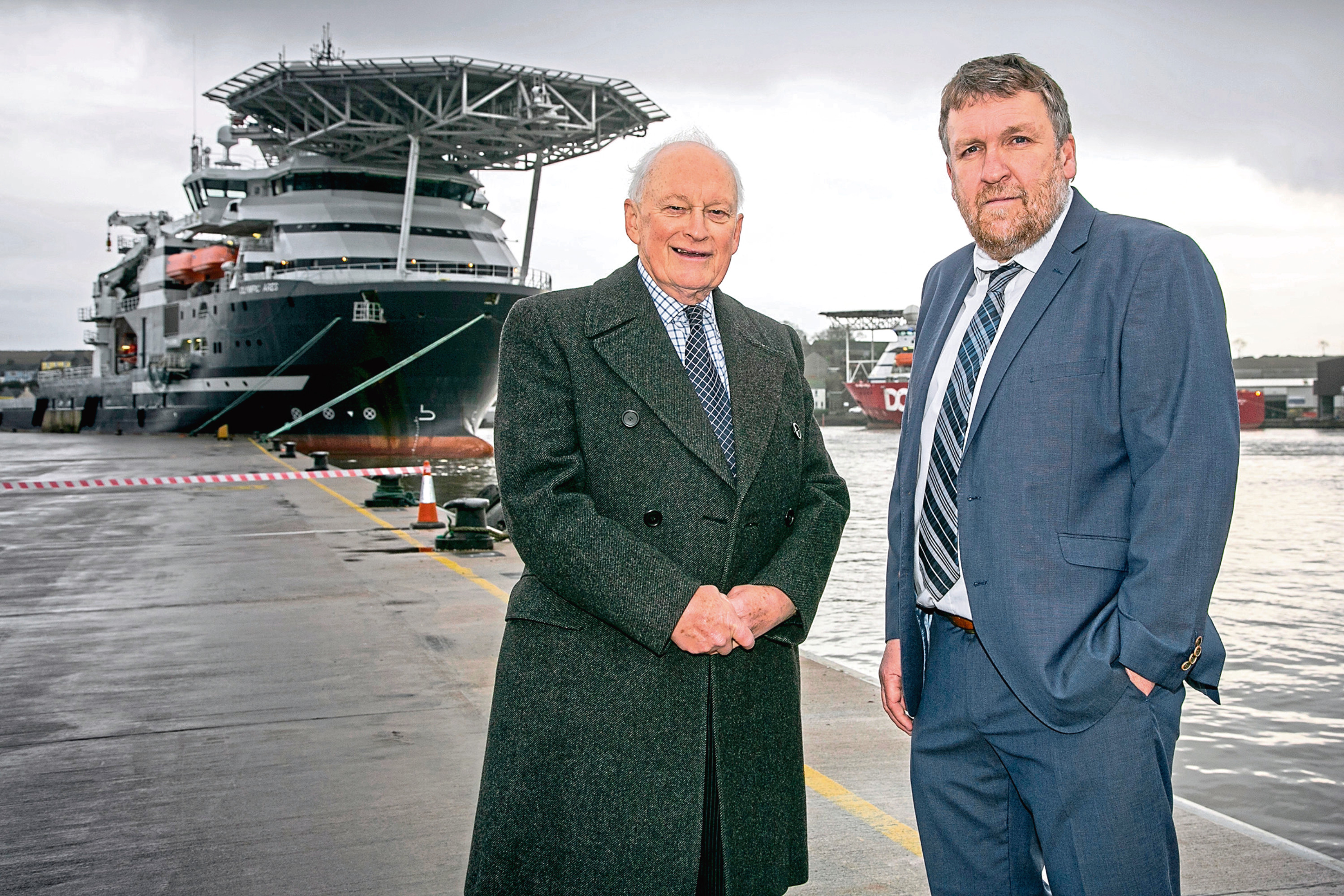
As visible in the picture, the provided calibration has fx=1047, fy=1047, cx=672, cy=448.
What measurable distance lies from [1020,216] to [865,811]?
2.16 metres

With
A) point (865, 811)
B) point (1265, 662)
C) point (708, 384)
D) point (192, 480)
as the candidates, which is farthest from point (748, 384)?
point (192, 480)

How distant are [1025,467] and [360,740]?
3225 millimetres

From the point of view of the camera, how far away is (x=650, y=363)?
2186 millimetres

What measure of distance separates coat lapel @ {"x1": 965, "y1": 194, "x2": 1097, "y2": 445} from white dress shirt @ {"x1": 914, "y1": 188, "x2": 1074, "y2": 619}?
2cm

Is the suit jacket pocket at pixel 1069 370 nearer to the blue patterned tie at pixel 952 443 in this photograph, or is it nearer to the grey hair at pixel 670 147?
the blue patterned tie at pixel 952 443

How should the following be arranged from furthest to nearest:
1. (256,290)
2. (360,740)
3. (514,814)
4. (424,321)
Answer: (256,290), (424,321), (360,740), (514,814)

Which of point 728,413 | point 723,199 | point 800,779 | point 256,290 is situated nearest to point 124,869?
point 800,779

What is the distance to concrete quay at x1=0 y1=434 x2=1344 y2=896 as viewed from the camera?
3076mm

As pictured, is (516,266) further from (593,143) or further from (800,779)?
(800,779)

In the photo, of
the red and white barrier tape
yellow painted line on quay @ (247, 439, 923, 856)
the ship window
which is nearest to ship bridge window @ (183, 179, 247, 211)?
the ship window

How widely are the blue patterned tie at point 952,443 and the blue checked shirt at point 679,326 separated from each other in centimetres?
46

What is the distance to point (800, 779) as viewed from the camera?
231cm

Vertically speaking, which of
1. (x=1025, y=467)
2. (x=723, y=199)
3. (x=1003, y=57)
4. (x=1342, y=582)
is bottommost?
(x=1342, y=582)

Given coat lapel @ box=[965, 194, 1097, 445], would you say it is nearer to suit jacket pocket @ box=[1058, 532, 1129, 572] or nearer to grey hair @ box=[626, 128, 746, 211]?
suit jacket pocket @ box=[1058, 532, 1129, 572]
